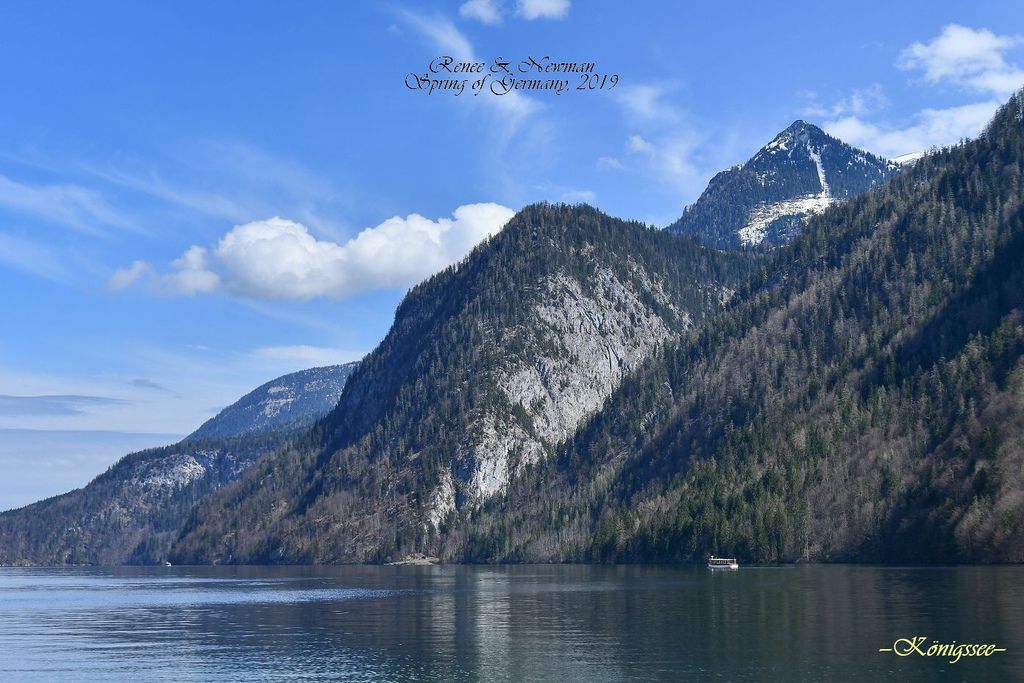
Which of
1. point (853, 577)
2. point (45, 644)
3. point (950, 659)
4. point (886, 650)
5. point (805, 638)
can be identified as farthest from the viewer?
point (853, 577)

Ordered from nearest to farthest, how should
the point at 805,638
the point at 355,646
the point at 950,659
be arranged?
the point at 950,659 < the point at 805,638 < the point at 355,646

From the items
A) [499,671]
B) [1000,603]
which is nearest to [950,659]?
[499,671]

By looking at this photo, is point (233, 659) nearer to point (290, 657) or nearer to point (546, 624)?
point (290, 657)

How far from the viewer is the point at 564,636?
108562 mm

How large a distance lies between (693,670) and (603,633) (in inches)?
1114

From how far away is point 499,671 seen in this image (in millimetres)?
86125

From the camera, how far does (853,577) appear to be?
610 ft

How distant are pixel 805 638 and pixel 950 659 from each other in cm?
1663

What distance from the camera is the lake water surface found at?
84.0 m

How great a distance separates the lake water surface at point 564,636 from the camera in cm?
8400

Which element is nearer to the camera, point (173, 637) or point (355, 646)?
point (355, 646)

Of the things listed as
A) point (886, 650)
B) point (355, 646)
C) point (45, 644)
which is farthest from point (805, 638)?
point (45, 644)

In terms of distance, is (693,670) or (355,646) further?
(355,646)

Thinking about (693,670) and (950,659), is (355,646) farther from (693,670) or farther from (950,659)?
(950,659)
